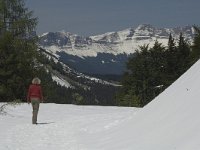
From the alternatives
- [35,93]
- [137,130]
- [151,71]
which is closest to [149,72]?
[151,71]

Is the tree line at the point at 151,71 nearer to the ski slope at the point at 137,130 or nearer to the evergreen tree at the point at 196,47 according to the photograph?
the evergreen tree at the point at 196,47

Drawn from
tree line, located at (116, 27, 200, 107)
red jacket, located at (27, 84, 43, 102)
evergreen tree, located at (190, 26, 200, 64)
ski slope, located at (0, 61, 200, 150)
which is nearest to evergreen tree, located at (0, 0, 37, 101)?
tree line, located at (116, 27, 200, 107)

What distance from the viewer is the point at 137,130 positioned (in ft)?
43.5

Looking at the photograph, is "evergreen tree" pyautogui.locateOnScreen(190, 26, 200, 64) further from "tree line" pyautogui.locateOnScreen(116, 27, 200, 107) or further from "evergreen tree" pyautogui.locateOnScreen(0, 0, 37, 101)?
"evergreen tree" pyautogui.locateOnScreen(0, 0, 37, 101)

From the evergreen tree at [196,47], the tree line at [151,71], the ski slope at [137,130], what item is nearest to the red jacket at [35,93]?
the ski slope at [137,130]

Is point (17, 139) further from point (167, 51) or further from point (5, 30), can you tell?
point (167, 51)

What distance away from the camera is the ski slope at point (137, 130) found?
35.8 feet

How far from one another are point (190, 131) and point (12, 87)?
39.2 metres

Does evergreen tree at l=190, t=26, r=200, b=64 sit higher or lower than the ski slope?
higher

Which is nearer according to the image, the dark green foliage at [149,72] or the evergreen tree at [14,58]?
the evergreen tree at [14,58]

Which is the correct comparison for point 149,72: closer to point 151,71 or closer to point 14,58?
point 151,71

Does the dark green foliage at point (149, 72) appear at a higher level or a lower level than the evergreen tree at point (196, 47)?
lower

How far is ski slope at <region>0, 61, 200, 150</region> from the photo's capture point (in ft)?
35.8

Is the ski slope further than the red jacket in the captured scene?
No
